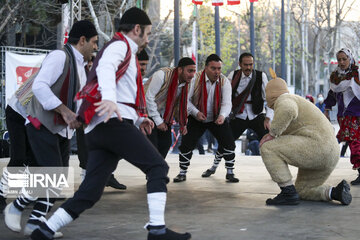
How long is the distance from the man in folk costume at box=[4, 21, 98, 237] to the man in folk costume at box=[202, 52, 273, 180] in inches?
167

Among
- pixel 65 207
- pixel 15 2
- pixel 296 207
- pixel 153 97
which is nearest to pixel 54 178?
pixel 65 207

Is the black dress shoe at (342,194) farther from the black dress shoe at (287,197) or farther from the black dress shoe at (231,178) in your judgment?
the black dress shoe at (231,178)

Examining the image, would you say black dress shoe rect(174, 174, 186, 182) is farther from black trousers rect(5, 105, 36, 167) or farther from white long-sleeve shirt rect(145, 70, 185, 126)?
black trousers rect(5, 105, 36, 167)

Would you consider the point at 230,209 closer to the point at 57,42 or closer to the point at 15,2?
the point at 15,2

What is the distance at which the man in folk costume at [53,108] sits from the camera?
504cm

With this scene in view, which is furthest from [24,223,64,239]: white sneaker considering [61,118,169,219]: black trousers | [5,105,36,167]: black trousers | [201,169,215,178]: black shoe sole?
[201,169,215,178]: black shoe sole

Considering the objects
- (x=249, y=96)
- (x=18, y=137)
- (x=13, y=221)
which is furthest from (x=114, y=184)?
(x=13, y=221)

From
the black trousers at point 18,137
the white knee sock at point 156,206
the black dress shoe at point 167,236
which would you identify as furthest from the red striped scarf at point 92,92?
the black trousers at point 18,137

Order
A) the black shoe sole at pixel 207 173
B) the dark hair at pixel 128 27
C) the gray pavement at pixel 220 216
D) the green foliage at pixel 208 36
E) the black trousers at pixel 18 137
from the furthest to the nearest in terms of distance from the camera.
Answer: the green foliage at pixel 208 36
the black shoe sole at pixel 207 173
the black trousers at pixel 18 137
the gray pavement at pixel 220 216
the dark hair at pixel 128 27

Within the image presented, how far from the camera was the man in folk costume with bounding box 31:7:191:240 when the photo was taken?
4512 mm

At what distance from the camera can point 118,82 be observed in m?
4.64

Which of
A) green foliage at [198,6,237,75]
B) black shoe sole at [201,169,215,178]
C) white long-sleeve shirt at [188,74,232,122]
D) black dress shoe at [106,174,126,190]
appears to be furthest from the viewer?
green foliage at [198,6,237,75]

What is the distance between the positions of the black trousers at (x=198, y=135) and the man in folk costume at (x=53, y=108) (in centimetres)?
391

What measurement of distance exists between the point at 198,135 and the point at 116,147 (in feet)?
15.6
